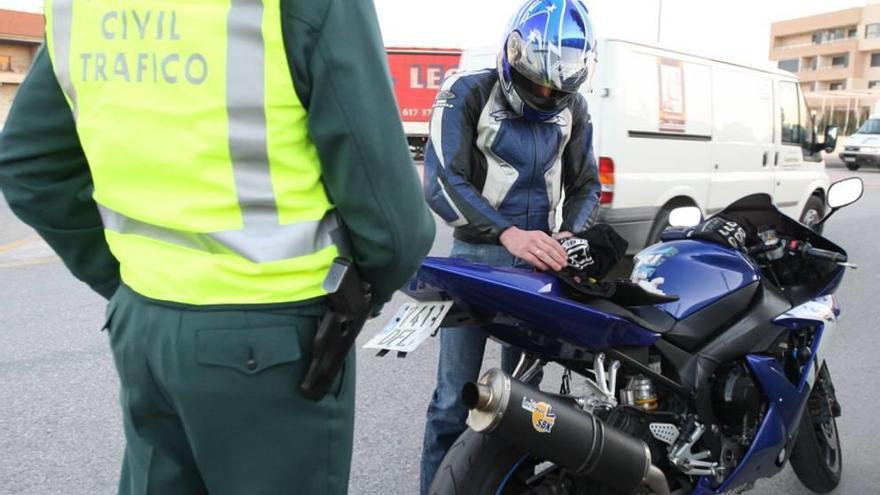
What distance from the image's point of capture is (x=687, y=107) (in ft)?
24.2

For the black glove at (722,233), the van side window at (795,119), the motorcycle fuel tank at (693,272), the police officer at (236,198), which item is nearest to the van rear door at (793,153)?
the van side window at (795,119)

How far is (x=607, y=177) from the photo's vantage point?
6770 mm

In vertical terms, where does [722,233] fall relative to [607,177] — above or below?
above

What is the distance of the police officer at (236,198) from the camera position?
1248 millimetres

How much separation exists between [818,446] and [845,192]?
3.24 ft

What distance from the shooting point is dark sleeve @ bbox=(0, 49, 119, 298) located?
147 centimetres

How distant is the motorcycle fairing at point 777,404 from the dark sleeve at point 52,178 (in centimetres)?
178

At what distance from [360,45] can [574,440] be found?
1.12m

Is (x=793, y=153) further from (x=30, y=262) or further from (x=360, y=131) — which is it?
(x=360, y=131)

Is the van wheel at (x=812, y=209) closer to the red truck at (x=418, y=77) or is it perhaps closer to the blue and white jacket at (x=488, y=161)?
the blue and white jacket at (x=488, y=161)

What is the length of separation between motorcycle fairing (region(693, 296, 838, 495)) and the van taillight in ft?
13.6

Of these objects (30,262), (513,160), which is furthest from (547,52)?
(30,262)

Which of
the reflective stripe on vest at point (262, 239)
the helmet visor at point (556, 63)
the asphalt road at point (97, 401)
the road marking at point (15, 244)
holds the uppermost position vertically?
the helmet visor at point (556, 63)

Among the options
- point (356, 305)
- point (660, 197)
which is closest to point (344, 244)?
point (356, 305)
